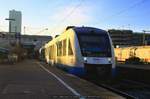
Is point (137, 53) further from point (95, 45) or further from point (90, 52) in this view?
point (90, 52)

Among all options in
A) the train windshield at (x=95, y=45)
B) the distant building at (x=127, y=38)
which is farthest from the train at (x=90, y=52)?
the distant building at (x=127, y=38)

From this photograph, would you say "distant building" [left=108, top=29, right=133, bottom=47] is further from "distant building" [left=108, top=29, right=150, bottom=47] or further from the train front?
the train front

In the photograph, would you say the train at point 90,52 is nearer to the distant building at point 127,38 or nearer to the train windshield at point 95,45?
the train windshield at point 95,45

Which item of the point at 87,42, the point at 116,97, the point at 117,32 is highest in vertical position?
the point at 117,32

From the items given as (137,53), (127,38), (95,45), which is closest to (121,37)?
(127,38)

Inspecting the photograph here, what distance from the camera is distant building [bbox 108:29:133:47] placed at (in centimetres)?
14525

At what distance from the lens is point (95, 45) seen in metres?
24.9

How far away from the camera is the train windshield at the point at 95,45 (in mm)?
24484

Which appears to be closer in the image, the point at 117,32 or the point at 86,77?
the point at 86,77

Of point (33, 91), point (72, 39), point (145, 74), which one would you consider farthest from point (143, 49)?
point (33, 91)

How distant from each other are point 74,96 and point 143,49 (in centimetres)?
6981

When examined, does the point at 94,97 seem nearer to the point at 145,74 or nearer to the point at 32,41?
the point at 145,74

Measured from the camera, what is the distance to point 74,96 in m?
14.0

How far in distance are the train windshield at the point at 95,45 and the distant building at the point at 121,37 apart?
11764 cm
